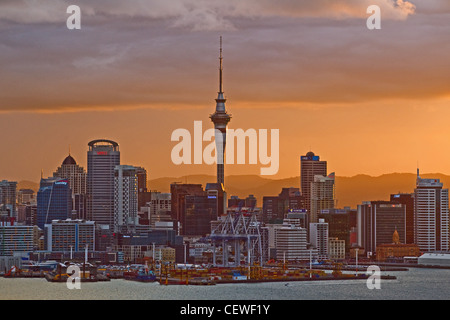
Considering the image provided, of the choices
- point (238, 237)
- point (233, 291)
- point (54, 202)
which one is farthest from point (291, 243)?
point (233, 291)

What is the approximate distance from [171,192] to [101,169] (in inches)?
277

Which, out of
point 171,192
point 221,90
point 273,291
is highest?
point 221,90

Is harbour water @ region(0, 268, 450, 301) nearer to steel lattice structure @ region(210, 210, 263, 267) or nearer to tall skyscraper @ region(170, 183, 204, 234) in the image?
steel lattice structure @ region(210, 210, 263, 267)

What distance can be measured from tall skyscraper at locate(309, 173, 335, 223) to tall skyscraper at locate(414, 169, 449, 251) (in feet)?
30.8

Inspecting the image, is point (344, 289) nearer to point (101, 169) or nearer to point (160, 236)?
point (160, 236)

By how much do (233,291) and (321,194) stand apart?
59.7 meters

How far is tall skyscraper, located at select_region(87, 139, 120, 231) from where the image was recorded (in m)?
107

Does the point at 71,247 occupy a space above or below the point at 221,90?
below

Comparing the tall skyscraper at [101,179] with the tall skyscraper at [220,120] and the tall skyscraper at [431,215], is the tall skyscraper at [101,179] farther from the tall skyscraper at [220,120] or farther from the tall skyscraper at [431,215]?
the tall skyscraper at [431,215]

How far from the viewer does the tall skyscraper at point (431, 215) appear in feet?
333

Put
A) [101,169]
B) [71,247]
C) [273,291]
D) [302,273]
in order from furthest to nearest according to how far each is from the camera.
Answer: [101,169], [71,247], [302,273], [273,291]

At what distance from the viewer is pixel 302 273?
66250mm
